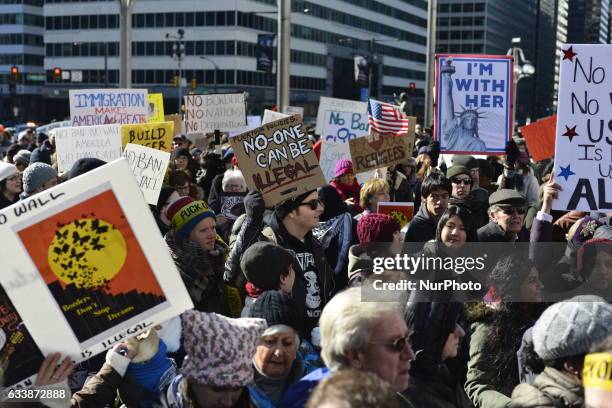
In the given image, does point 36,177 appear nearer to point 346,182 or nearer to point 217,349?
point 346,182

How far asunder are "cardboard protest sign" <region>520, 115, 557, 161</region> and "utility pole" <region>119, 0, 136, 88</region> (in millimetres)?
9834

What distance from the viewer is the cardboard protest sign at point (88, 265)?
115 inches

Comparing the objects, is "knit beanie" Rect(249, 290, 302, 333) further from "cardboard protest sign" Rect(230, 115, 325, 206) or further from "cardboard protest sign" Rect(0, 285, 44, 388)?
"cardboard protest sign" Rect(230, 115, 325, 206)

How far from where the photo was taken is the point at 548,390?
9.46ft

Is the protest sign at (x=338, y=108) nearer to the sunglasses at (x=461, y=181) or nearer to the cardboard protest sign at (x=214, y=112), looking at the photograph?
the cardboard protest sign at (x=214, y=112)

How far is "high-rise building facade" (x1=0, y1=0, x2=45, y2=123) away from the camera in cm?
9094

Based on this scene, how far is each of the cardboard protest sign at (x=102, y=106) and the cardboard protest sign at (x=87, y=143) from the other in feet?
7.61

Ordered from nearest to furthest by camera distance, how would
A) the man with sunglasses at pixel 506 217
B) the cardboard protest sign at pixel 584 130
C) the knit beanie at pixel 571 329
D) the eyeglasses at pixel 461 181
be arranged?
the knit beanie at pixel 571 329 → the cardboard protest sign at pixel 584 130 → the man with sunglasses at pixel 506 217 → the eyeglasses at pixel 461 181

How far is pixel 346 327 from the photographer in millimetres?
2955

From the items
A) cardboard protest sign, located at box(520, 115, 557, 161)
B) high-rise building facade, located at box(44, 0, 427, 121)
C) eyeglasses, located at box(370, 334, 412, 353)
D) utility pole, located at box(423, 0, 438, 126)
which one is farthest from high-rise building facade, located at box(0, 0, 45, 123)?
eyeglasses, located at box(370, 334, 412, 353)

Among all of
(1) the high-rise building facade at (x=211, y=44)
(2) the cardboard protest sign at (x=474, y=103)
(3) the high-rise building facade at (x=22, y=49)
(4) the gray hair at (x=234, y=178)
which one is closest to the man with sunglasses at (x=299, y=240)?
(4) the gray hair at (x=234, y=178)

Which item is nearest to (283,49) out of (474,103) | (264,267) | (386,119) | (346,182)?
(386,119)

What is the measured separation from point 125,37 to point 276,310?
43.0 feet

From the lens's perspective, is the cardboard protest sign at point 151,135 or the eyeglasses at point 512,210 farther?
the cardboard protest sign at point 151,135
